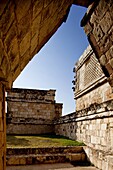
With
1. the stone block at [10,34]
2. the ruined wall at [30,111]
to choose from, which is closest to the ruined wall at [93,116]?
the ruined wall at [30,111]

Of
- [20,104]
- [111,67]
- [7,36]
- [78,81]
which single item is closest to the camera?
[7,36]

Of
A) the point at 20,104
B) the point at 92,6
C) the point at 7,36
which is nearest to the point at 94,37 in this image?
the point at 92,6

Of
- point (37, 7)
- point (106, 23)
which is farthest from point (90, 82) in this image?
point (37, 7)

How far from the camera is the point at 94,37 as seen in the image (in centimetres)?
336

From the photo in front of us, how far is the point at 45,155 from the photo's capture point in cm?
655

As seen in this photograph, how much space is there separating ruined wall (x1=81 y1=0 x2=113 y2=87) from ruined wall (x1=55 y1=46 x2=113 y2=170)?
2195 millimetres

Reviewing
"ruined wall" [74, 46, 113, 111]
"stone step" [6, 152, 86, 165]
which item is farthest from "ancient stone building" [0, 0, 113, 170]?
"ruined wall" [74, 46, 113, 111]

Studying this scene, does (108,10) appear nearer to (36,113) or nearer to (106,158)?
(106,158)

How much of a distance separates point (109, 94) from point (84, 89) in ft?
10.4

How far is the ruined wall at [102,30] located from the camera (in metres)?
2.78

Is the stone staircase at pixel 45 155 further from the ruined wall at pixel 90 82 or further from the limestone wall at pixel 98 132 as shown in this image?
the ruined wall at pixel 90 82

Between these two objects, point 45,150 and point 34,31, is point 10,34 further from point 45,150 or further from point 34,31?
point 45,150

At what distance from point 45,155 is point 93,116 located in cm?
230

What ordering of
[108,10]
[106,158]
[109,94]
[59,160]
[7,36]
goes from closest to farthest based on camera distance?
[7,36] < [108,10] < [106,158] < [59,160] < [109,94]
